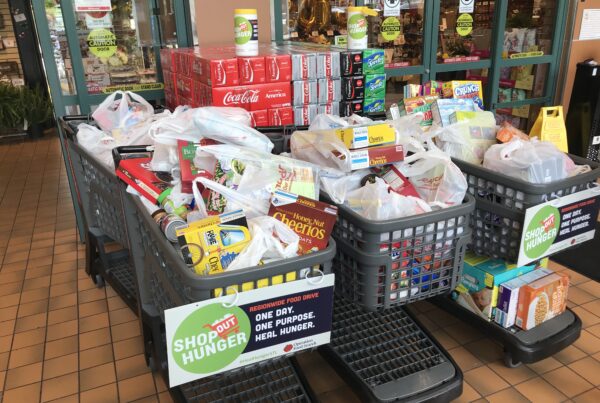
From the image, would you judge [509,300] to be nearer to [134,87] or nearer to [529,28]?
[134,87]

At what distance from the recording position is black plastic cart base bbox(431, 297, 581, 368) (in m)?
2.01

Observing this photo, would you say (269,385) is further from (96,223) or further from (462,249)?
(96,223)

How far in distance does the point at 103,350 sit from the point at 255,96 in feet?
4.37

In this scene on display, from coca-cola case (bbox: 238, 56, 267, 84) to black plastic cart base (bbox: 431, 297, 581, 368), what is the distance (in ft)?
4.46

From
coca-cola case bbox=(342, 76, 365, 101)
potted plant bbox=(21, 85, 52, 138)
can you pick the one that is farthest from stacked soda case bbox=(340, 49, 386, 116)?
potted plant bbox=(21, 85, 52, 138)

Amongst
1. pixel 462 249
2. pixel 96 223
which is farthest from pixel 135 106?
pixel 462 249

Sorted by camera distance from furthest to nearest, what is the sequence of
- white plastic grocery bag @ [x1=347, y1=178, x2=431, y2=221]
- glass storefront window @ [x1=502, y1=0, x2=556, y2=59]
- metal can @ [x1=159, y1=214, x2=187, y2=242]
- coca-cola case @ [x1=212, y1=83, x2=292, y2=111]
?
glass storefront window @ [x1=502, y1=0, x2=556, y2=59] → coca-cola case @ [x1=212, y1=83, x2=292, y2=111] → white plastic grocery bag @ [x1=347, y1=178, x2=431, y2=221] → metal can @ [x1=159, y1=214, x2=187, y2=242]

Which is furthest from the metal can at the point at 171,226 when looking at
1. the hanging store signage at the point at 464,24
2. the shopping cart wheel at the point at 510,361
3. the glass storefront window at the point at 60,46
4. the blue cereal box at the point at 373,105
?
the hanging store signage at the point at 464,24

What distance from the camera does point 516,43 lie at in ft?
14.5

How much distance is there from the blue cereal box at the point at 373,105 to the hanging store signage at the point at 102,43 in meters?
1.69

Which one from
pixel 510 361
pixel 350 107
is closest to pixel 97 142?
pixel 350 107

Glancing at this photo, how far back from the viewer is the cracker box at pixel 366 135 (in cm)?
158

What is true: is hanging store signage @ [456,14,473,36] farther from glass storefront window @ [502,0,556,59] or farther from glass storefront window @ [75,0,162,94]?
glass storefront window @ [75,0,162,94]

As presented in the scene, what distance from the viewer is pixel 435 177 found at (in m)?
1.63
